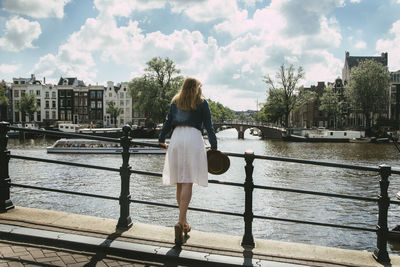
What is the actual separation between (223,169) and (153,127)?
5124cm

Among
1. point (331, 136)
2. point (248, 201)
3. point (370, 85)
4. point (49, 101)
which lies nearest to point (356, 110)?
point (370, 85)

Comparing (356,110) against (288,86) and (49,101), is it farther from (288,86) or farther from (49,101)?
(49,101)

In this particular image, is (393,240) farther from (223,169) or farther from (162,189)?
(162,189)

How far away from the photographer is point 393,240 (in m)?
9.22

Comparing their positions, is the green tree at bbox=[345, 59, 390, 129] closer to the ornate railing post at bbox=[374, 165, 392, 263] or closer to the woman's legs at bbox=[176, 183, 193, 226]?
the ornate railing post at bbox=[374, 165, 392, 263]

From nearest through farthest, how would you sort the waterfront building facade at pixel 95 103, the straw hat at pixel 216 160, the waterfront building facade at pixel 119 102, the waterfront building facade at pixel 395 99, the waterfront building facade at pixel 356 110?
the straw hat at pixel 216 160, the waterfront building facade at pixel 395 99, the waterfront building facade at pixel 356 110, the waterfront building facade at pixel 95 103, the waterfront building facade at pixel 119 102

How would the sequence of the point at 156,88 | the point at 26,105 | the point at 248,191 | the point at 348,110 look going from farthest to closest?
1. the point at 348,110
2. the point at 26,105
3. the point at 156,88
4. the point at 248,191

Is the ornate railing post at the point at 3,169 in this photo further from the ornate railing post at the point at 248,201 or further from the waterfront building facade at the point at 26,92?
the waterfront building facade at the point at 26,92

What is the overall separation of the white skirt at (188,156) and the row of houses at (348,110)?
194ft

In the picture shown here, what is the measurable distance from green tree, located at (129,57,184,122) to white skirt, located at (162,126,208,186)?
149ft

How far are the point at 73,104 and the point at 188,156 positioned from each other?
7868 centimetres

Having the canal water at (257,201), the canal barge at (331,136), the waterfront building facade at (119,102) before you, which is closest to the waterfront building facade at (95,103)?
the waterfront building facade at (119,102)

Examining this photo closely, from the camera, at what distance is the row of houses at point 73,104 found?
7669cm

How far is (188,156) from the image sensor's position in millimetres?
3648
